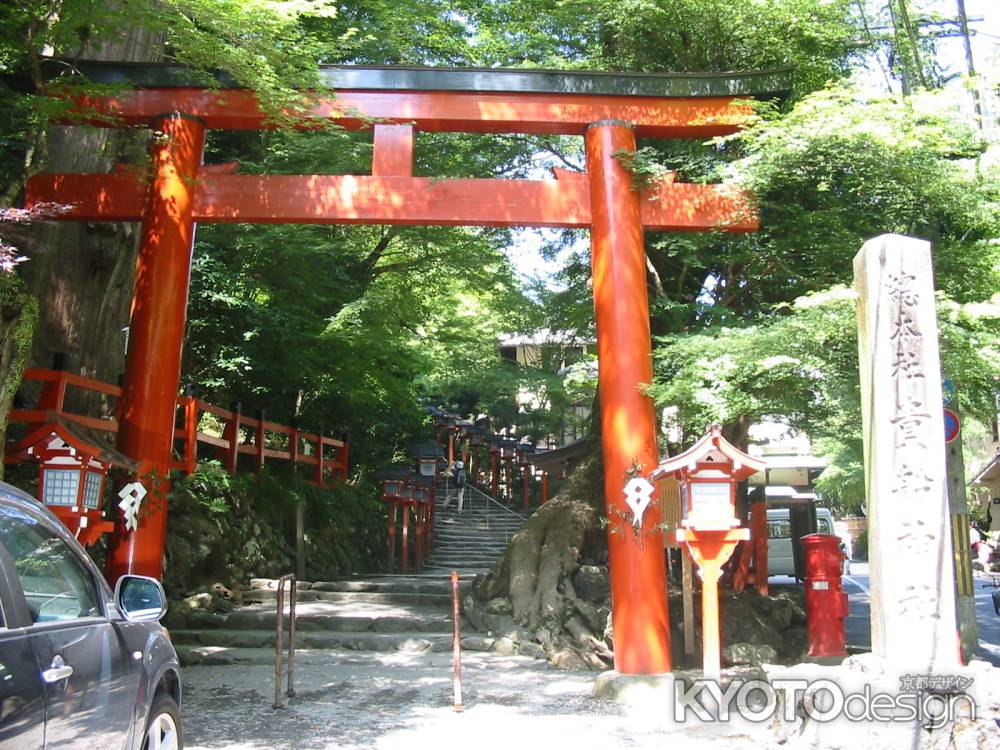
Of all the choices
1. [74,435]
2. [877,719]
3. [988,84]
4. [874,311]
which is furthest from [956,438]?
[74,435]

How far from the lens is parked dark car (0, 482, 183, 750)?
2.59 m

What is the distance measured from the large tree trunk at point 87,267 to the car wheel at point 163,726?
6.35 metres

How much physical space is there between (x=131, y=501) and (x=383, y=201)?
399 centimetres

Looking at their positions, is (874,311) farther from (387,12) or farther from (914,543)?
(387,12)

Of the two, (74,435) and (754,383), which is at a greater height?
(754,383)

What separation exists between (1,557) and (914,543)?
537 cm

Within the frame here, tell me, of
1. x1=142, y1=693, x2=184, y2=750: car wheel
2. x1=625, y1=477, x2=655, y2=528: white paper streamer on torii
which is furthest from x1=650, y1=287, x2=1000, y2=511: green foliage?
x1=142, y1=693, x2=184, y2=750: car wheel

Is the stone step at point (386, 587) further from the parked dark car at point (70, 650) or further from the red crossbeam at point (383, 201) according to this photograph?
the parked dark car at point (70, 650)

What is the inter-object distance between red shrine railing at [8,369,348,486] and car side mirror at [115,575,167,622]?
12.2 ft

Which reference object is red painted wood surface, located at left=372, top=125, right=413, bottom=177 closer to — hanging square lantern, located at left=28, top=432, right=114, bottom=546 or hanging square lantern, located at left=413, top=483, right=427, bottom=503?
hanging square lantern, located at left=28, top=432, right=114, bottom=546

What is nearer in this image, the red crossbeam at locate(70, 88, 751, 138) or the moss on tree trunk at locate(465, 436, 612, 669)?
the red crossbeam at locate(70, 88, 751, 138)

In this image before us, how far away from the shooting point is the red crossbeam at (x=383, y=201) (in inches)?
348

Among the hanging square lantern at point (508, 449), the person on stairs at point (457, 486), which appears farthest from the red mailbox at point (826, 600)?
the hanging square lantern at point (508, 449)

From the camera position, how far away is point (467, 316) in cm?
2159
